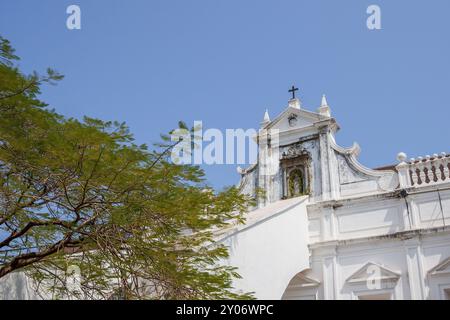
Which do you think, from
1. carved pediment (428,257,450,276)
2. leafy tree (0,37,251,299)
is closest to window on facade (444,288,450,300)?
carved pediment (428,257,450,276)

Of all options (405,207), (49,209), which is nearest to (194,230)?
(49,209)

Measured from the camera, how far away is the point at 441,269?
41.3 ft

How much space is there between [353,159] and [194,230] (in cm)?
886

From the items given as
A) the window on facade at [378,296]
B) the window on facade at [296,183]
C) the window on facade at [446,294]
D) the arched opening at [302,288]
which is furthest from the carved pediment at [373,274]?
the window on facade at [296,183]

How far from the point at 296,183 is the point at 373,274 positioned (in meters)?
3.52

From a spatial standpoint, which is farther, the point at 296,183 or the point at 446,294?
the point at 296,183

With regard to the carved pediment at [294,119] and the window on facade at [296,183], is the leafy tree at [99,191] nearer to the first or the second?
the window on facade at [296,183]

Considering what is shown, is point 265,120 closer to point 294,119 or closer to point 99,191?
point 294,119

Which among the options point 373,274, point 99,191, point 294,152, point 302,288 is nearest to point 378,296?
point 373,274

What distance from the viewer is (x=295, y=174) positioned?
15445 millimetres

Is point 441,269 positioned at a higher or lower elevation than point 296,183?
lower

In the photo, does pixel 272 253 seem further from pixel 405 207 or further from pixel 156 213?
pixel 156 213

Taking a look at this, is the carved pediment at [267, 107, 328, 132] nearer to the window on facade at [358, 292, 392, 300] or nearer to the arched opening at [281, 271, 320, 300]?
the arched opening at [281, 271, 320, 300]

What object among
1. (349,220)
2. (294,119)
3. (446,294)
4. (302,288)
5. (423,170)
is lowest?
(446,294)
